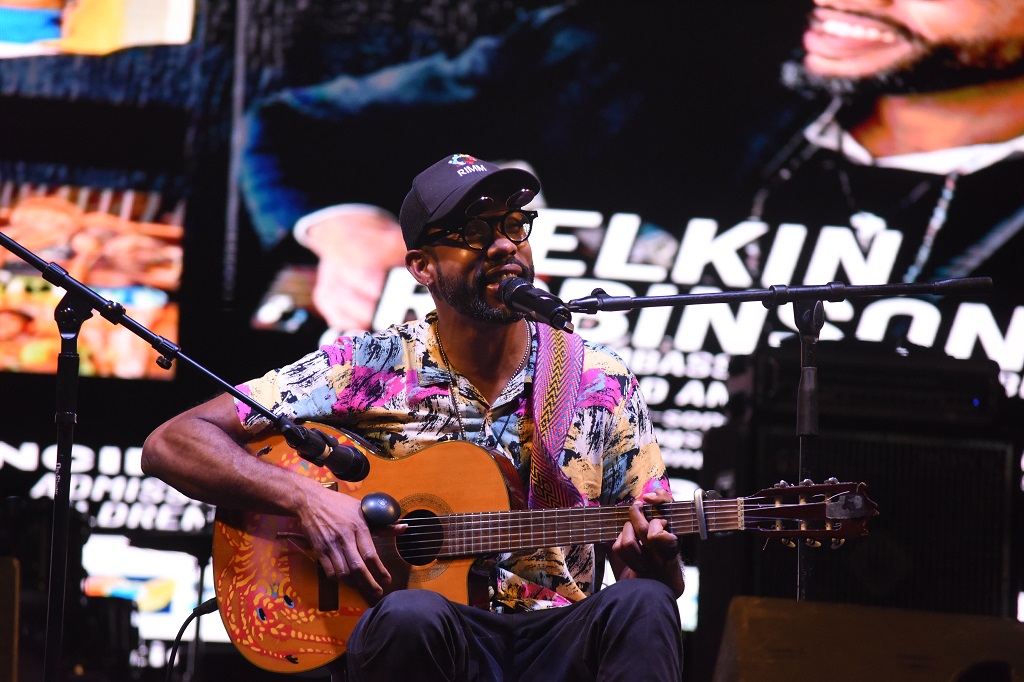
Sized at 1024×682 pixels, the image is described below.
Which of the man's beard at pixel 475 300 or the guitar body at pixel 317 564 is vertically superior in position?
the man's beard at pixel 475 300

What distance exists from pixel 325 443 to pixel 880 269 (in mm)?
4029

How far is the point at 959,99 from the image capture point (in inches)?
233

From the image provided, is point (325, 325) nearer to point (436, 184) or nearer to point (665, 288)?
point (665, 288)

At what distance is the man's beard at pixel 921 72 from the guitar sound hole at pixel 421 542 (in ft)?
12.1

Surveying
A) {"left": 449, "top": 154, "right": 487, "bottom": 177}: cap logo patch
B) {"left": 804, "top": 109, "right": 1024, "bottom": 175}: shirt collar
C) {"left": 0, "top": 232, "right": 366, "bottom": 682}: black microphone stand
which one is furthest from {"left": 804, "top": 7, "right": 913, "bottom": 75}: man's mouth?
{"left": 0, "top": 232, "right": 366, "bottom": 682}: black microphone stand

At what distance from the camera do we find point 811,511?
293 centimetres

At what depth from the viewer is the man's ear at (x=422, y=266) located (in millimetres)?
3422

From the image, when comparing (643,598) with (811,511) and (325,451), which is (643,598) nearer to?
(811,511)

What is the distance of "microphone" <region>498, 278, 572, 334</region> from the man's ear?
0.48 metres

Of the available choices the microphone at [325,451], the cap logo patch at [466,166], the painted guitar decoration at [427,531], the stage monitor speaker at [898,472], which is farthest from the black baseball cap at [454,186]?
the stage monitor speaker at [898,472]

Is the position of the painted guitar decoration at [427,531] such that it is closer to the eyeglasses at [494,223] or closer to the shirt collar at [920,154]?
the eyeglasses at [494,223]

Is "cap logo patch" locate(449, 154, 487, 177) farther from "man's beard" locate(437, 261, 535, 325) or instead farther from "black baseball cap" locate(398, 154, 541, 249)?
"man's beard" locate(437, 261, 535, 325)

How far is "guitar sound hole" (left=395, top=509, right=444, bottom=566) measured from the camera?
3039 mm

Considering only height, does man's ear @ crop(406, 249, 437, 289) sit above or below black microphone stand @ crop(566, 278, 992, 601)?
above
